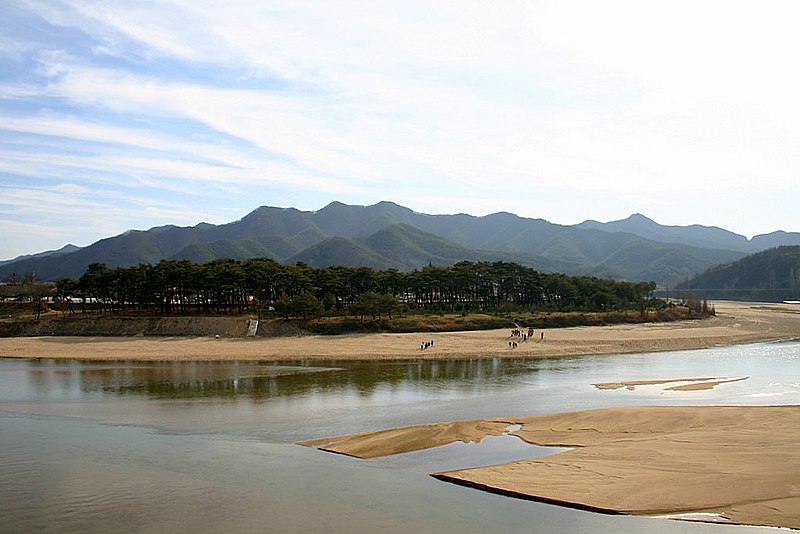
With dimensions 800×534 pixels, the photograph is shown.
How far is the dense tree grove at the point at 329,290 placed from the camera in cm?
6756

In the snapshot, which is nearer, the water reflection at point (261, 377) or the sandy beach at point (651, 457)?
the sandy beach at point (651, 457)

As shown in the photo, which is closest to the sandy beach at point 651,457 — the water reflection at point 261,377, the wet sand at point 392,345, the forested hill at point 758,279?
the water reflection at point 261,377

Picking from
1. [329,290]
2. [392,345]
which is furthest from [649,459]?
[329,290]

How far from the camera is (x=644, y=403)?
26.5 m

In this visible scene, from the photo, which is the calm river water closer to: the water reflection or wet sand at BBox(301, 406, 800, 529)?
the water reflection

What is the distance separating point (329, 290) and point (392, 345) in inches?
904

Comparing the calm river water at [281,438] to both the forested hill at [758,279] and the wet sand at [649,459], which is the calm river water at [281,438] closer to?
the wet sand at [649,459]

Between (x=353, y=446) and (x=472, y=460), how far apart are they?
3.85 metres

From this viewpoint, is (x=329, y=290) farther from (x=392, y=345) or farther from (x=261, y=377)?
→ (x=261, y=377)

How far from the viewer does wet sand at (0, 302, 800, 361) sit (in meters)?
46.4

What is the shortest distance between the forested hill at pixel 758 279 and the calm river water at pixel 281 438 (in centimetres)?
12013

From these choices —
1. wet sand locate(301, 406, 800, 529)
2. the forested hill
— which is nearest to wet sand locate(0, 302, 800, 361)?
wet sand locate(301, 406, 800, 529)

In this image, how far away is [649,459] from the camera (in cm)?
1681

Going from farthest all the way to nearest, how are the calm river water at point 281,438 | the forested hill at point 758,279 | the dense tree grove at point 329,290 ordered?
the forested hill at point 758,279, the dense tree grove at point 329,290, the calm river water at point 281,438
